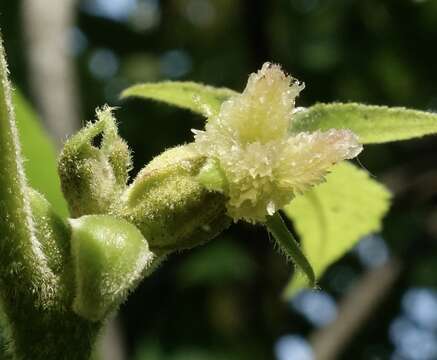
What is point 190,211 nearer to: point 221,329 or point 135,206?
point 135,206

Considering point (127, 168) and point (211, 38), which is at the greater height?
point (127, 168)

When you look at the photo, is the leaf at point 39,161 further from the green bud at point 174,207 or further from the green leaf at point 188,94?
the green bud at point 174,207

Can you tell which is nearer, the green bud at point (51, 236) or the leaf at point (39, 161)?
the green bud at point (51, 236)

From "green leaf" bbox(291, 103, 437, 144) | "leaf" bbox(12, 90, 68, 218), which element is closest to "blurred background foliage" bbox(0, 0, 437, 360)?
"leaf" bbox(12, 90, 68, 218)

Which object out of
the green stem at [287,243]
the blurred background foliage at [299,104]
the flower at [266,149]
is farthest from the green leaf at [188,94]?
the blurred background foliage at [299,104]

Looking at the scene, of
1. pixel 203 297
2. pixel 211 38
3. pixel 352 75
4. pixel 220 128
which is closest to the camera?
pixel 220 128

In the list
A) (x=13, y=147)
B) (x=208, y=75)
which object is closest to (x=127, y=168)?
(x=13, y=147)
